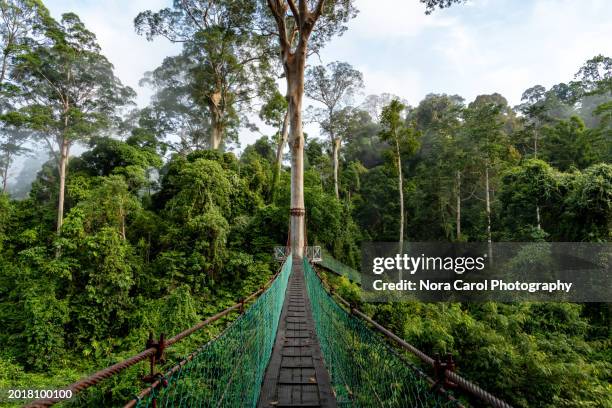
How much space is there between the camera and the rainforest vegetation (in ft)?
22.2

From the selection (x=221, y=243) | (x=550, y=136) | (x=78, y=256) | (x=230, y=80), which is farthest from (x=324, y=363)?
(x=550, y=136)

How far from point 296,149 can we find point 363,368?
8468 millimetres

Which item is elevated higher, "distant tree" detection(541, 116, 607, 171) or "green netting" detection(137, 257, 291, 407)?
"distant tree" detection(541, 116, 607, 171)

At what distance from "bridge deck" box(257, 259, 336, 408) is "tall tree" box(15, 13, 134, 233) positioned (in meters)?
10.9

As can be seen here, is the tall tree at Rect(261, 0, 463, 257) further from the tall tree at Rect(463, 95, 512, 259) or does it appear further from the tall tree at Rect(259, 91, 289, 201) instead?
the tall tree at Rect(463, 95, 512, 259)

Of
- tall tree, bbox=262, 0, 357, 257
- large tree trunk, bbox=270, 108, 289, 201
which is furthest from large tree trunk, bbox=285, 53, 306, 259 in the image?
large tree trunk, bbox=270, 108, 289, 201

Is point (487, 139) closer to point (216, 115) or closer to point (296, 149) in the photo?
point (296, 149)

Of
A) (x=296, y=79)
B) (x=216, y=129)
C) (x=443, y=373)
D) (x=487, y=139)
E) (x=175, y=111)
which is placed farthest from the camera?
(x=175, y=111)

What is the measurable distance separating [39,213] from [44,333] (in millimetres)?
7579

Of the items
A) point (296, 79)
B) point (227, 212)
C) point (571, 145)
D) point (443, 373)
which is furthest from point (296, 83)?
point (571, 145)

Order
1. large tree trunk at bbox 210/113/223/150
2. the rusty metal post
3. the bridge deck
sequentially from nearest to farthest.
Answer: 1. the rusty metal post
2. the bridge deck
3. large tree trunk at bbox 210/113/223/150

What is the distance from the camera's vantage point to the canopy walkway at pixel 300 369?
1088mm

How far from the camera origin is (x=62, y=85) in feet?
39.6

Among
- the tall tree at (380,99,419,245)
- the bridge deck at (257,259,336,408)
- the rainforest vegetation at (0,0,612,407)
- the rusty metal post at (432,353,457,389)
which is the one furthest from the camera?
the tall tree at (380,99,419,245)
